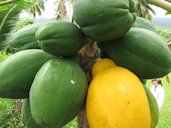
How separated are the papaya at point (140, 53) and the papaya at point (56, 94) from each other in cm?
12

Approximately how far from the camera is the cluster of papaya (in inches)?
38.9

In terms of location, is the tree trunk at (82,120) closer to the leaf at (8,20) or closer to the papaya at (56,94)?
the papaya at (56,94)

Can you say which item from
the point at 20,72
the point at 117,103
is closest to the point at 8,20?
the point at 20,72

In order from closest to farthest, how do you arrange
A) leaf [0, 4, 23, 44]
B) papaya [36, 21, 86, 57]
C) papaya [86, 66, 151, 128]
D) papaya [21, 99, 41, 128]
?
papaya [86, 66, 151, 128] < papaya [36, 21, 86, 57] < papaya [21, 99, 41, 128] < leaf [0, 4, 23, 44]

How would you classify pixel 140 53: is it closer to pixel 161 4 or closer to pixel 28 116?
pixel 161 4

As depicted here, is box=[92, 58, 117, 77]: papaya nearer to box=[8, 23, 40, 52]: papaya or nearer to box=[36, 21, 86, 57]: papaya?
box=[36, 21, 86, 57]: papaya

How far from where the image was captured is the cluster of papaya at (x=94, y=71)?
3.24ft

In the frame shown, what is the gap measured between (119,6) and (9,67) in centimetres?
35

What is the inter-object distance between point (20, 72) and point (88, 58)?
0.20 metres

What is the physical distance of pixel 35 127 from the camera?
1.21 meters

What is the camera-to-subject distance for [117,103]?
973 millimetres

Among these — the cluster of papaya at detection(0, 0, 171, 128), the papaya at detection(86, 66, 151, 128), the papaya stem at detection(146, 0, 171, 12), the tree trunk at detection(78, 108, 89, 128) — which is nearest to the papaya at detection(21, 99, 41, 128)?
the cluster of papaya at detection(0, 0, 171, 128)

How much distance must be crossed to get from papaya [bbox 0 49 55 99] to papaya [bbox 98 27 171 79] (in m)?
0.19

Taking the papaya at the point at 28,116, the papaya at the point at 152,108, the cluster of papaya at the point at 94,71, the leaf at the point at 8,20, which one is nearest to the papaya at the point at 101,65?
the cluster of papaya at the point at 94,71
